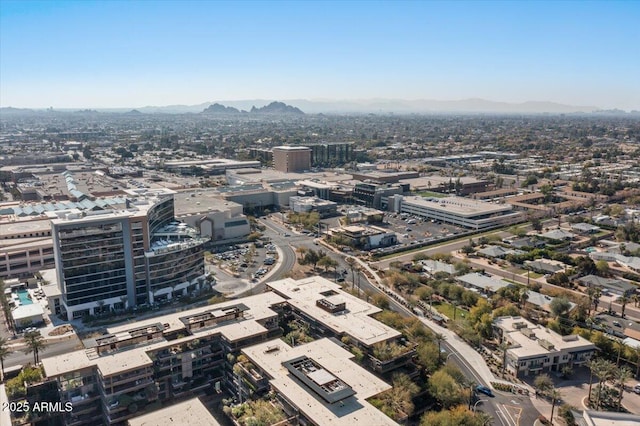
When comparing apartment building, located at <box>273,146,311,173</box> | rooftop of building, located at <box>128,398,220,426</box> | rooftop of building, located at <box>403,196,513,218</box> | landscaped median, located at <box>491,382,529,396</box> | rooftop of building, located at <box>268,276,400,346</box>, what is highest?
apartment building, located at <box>273,146,311,173</box>

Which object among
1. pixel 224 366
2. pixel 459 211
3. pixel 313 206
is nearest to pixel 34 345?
pixel 224 366

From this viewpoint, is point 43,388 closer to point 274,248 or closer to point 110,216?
point 110,216

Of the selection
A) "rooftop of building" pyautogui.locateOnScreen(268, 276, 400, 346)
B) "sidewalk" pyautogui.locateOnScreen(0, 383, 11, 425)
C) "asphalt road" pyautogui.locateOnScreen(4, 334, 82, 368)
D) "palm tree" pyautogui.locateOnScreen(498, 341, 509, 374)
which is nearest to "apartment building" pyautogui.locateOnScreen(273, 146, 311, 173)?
"rooftop of building" pyautogui.locateOnScreen(268, 276, 400, 346)

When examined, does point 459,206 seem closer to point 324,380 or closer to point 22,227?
point 324,380

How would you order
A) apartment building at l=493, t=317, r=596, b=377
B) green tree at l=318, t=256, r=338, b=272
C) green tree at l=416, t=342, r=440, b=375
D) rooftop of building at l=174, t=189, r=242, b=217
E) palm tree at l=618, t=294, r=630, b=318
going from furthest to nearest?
rooftop of building at l=174, t=189, r=242, b=217 < green tree at l=318, t=256, r=338, b=272 < palm tree at l=618, t=294, r=630, b=318 < apartment building at l=493, t=317, r=596, b=377 < green tree at l=416, t=342, r=440, b=375

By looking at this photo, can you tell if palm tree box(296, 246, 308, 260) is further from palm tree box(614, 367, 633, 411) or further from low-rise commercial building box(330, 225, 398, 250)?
palm tree box(614, 367, 633, 411)

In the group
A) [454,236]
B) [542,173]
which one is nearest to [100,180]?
[454,236]

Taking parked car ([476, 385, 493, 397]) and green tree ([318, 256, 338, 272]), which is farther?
green tree ([318, 256, 338, 272])
